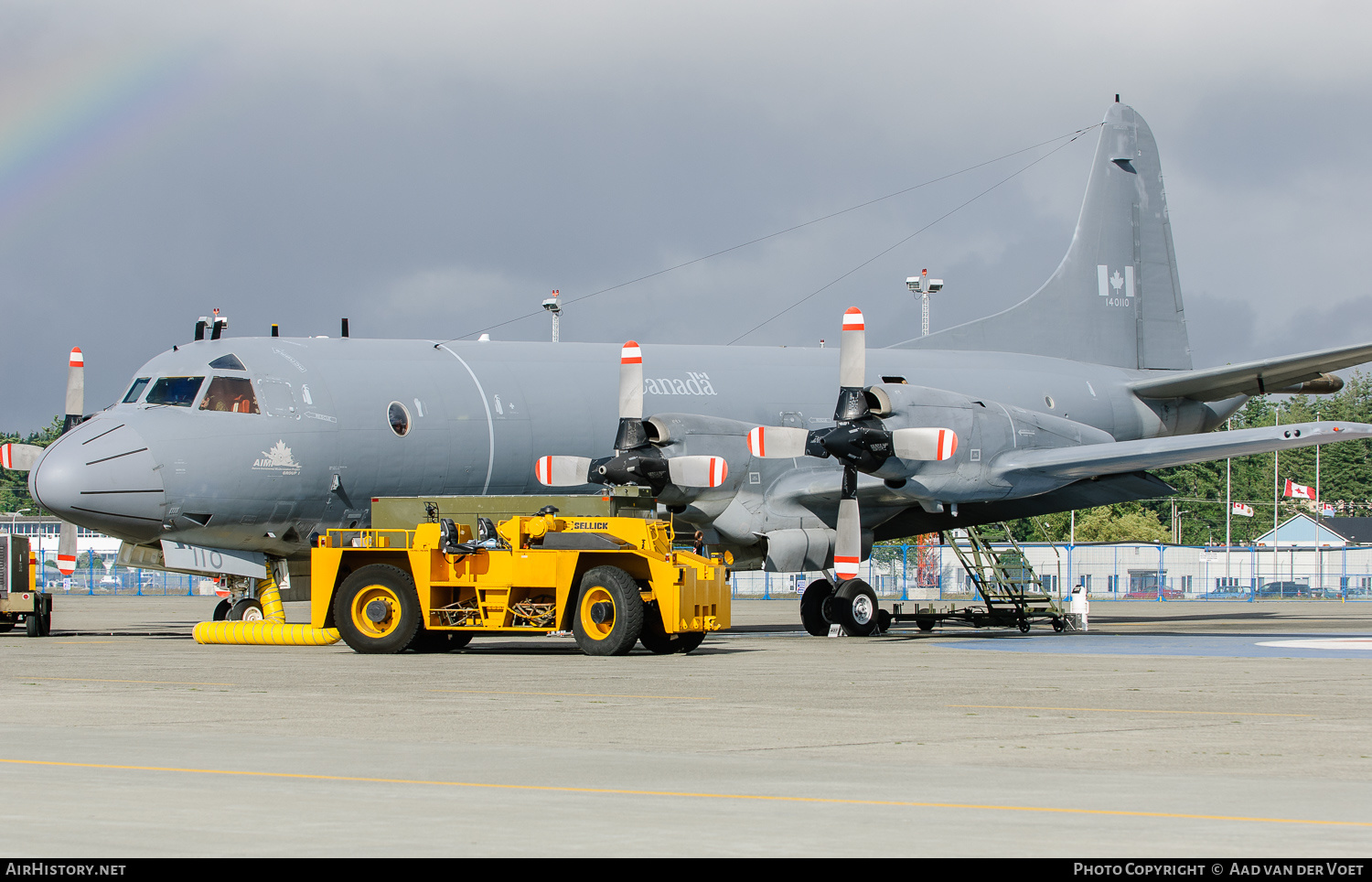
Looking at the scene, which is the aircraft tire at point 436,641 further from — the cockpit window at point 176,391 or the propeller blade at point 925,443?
the propeller blade at point 925,443

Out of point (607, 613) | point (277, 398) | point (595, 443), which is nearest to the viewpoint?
point (607, 613)

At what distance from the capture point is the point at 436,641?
1948 cm

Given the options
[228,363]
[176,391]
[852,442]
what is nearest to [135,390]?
[176,391]

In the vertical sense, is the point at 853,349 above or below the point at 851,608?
above

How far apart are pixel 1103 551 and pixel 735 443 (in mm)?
44869

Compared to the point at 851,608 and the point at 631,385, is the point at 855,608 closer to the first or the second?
the point at 851,608

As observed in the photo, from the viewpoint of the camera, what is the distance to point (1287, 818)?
6477mm

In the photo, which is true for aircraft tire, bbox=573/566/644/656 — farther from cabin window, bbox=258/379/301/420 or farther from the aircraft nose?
the aircraft nose

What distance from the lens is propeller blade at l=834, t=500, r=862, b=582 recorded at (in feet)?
72.4

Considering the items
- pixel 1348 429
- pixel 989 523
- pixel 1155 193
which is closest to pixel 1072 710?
pixel 1348 429

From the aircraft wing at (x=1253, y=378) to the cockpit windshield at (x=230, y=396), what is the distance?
16275 millimetres

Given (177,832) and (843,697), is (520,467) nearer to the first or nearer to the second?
(843,697)

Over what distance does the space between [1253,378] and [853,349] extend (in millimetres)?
8492

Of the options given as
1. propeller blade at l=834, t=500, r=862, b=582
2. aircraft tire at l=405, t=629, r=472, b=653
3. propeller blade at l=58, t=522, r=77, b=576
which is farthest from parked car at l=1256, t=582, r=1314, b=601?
aircraft tire at l=405, t=629, r=472, b=653
